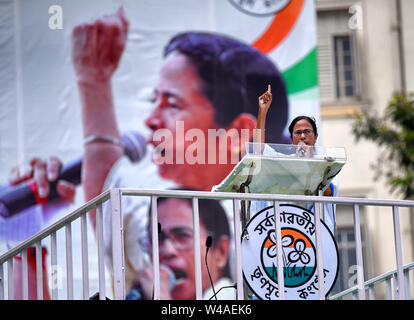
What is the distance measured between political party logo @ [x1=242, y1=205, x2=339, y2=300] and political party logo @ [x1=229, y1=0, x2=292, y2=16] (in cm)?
566

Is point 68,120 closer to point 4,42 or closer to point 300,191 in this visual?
point 4,42

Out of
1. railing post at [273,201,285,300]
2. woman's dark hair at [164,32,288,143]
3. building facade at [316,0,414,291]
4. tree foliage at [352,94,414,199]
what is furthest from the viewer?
building facade at [316,0,414,291]

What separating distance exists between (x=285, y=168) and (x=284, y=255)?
1.26 ft

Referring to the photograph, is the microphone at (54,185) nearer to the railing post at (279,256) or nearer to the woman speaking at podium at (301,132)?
the woman speaking at podium at (301,132)

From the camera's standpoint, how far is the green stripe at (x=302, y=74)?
9.33 m

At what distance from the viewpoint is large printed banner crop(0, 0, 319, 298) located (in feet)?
30.0

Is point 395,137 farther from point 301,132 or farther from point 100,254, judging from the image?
point 100,254

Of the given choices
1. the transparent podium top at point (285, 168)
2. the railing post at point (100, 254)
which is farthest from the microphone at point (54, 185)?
the railing post at point (100, 254)

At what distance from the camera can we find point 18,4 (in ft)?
30.9

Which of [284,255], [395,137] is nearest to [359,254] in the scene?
[284,255]

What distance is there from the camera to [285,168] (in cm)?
402

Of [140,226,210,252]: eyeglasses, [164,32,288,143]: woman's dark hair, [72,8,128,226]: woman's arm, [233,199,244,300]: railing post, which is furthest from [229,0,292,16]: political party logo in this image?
[233,199,244,300]: railing post

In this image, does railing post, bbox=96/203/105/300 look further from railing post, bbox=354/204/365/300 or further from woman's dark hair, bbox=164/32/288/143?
woman's dark hair, bbox=164/32/288/143
